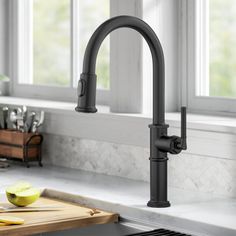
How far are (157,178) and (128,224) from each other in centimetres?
16

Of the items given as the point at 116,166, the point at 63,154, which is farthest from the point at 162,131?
the point at 63,154

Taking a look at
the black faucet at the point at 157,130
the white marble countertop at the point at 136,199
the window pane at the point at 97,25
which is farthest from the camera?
the window pane at the point at 97,25

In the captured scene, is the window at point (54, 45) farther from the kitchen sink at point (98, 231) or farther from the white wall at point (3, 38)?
the kitchen sink at point (98, 231)

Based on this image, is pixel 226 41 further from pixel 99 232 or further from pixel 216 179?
pixel 99 232

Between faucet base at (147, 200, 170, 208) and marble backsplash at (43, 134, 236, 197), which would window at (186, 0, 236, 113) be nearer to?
marble backsplash at (43, 134, 236, 197)

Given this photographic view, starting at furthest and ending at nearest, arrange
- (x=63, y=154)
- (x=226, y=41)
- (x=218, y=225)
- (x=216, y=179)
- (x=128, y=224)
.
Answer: (x=63, y=154)
(x=226, y=41)
(x=216, y=179)
(x=128, y=224)
(x=218, y=225)

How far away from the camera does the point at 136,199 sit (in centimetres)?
239

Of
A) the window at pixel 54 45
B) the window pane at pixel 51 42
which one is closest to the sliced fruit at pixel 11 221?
the window at pixel 54 45

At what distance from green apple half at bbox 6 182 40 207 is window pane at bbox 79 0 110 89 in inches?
37.9

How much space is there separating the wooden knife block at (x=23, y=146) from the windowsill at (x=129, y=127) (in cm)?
9

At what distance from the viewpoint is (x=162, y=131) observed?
2.32m

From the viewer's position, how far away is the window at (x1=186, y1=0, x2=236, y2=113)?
106 inches

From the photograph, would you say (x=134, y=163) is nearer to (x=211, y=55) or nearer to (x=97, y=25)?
(x=211, y=55)

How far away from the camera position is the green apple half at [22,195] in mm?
2375
